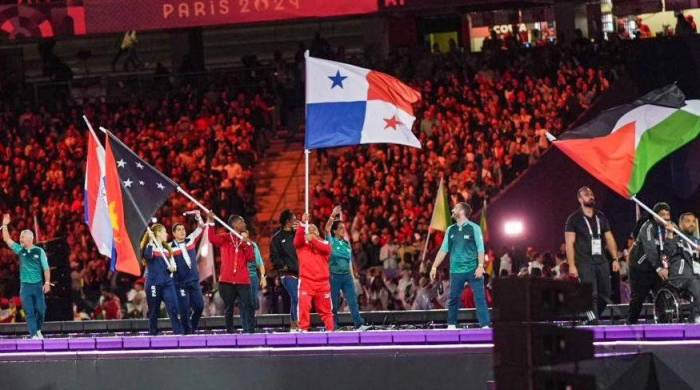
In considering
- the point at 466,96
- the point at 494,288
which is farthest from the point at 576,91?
the point at 494,288

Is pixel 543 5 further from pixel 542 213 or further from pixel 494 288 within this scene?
pixel 494 288

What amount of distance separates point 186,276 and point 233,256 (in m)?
0.67

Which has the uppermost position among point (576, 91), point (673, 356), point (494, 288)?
point (576, 91)

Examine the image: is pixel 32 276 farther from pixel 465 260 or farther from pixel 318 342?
pixel 465 260

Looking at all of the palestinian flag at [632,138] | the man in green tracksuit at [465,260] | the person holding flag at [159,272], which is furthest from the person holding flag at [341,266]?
the palestinian flag at [632,138]

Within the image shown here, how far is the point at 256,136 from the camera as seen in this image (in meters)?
35.4

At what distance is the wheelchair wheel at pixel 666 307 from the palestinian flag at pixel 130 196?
21.5 ft

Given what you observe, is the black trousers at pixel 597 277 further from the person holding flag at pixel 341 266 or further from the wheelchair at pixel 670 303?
the person holding flag at pixel 341 266

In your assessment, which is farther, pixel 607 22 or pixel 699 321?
pixel 607 22

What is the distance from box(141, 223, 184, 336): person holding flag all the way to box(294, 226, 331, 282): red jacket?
1.89 m

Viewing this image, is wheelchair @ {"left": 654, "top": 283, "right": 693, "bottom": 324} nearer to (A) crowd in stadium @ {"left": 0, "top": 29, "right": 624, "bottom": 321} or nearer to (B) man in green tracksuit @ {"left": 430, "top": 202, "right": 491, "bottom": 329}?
(B) man in green tracksuit @ {"left": 430, "top": 202, "right": 491, "bottom": 329}

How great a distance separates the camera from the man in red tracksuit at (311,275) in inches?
857

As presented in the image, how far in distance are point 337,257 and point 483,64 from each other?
1152 cm

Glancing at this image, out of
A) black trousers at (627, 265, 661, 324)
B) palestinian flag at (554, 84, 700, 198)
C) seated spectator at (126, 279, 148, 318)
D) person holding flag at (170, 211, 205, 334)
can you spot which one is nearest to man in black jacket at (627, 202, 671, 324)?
black trousers at (627, 265, 661, 324)
